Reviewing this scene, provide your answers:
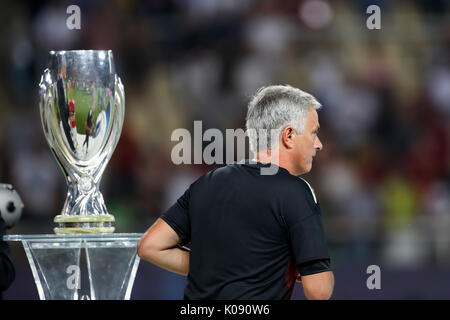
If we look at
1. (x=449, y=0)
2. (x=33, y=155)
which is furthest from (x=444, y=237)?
(x=33, y=155)

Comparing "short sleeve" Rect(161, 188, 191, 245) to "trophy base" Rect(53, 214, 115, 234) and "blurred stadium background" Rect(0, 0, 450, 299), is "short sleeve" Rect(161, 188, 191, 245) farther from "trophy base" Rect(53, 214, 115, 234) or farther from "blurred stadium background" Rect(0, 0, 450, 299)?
"blurred stadium background" Rect(0, 0, 450, 299)

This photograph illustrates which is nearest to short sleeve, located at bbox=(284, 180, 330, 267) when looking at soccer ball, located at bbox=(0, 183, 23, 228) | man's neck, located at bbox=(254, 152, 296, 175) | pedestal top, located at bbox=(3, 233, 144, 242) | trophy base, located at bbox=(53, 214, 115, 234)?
man's neck, located at bbox=(254, 152, 296, 175)

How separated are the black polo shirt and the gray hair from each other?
93 mm

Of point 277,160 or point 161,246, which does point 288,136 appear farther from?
point 161,246

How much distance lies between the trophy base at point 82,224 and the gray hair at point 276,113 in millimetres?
617

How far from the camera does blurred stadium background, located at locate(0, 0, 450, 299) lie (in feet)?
24.1

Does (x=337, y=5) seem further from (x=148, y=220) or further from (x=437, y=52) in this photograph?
(x=148, y=220)

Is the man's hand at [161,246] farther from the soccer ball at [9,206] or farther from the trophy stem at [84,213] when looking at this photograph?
the soccer ball at [9,206]

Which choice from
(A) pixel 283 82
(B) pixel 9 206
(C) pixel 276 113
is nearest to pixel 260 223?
(C) pixel 276 113

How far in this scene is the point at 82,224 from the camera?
125 inches

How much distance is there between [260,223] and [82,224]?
0.69 m

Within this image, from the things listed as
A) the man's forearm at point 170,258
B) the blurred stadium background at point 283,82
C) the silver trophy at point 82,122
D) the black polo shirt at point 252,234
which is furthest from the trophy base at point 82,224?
the blurred stadium background at point 283,82

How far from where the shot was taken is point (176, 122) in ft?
27.0

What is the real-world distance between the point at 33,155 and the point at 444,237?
10.8 feet
